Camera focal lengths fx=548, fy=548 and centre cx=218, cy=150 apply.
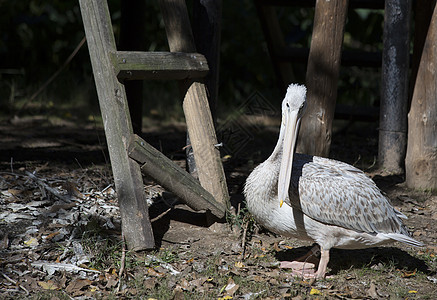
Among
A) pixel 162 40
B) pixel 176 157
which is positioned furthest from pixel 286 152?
pixel 162 40

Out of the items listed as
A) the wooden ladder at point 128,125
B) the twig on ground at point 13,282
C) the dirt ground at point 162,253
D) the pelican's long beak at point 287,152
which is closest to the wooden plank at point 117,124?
the wooden ladder at point 128,125

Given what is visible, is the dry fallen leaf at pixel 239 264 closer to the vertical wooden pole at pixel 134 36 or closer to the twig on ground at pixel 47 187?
the twig on ground at pixel 47 187

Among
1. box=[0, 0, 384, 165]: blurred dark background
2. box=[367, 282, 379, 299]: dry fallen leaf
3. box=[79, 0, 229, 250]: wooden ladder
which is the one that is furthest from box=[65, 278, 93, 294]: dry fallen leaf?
box=[0, 0, 384, 165]: blurred dark background

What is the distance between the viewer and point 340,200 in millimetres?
4109

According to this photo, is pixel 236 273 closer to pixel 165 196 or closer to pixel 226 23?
pixel 165 196

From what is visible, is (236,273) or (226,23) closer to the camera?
(236,273)

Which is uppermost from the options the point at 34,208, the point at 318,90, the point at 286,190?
the point at 318,90

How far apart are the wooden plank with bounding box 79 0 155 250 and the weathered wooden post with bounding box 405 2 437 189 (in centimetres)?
319

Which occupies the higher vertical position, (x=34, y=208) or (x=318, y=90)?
(x=318, y=90)

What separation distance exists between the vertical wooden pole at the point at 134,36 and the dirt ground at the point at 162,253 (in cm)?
100

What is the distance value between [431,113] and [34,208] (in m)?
4.02

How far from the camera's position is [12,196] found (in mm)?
4863

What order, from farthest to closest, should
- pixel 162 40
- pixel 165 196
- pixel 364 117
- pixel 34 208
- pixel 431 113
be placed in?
1. pixel 162 40
2. pixel 364 117
3. pixel 431 113
4. pixel 165 196
5. pixel 34 208

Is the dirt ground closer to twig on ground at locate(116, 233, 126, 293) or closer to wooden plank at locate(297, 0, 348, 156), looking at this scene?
twig on ground at locate(116, 233, 126, 293)
